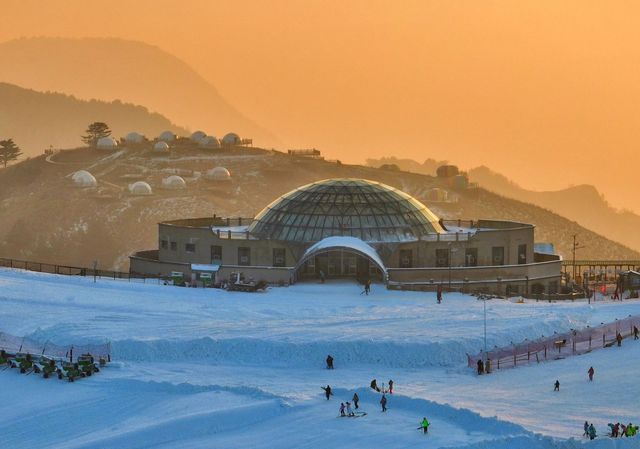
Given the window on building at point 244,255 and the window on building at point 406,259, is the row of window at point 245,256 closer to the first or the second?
the window on building at point 244,255

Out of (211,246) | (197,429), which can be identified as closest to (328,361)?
(197,429)

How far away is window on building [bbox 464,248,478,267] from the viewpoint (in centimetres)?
10762

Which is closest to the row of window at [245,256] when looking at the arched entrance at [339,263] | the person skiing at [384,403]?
the arched entrance at [339,263]

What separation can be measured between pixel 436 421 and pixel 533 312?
2723cm

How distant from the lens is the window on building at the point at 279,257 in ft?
352

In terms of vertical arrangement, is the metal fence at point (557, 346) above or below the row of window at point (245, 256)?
below

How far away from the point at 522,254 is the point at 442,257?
8.69m

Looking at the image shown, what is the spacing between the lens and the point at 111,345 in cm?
7744

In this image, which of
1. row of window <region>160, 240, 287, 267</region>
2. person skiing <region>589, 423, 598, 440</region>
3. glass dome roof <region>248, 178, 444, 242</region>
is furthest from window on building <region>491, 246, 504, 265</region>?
person skiing <region>589, 423, 598, 440</region>

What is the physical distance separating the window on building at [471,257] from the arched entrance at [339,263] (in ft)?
26.9

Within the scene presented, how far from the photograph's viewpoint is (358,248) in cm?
10256

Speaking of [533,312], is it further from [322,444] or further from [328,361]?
[322,444]

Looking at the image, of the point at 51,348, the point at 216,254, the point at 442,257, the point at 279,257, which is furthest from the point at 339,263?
the point at 51,348

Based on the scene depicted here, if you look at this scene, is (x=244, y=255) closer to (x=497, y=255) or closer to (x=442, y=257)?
(x=442, y=257)
